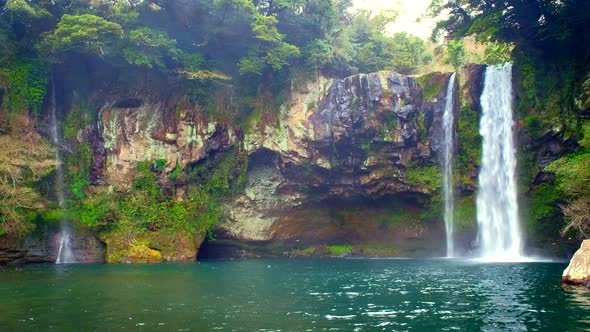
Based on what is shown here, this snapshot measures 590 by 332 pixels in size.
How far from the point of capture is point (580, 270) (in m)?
14.4

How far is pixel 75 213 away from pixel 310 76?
52.0ft

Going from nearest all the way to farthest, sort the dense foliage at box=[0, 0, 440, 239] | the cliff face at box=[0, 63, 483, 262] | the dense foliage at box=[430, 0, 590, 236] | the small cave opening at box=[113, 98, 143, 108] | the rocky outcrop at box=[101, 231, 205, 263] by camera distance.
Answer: the dense foliage at box=[430, 0, 590, 236] < the rocky outcrop at box=[101, 231, 205, 263] < the dense foliage at box=[0, 0, 440, 239] < the cliff face at box=[0, 63, 483, 262] < the small cave opening at box=[113, 98, 143, 108]

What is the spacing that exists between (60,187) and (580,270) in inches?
1063

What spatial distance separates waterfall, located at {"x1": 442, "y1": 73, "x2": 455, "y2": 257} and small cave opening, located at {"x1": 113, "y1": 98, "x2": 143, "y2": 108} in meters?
18.3

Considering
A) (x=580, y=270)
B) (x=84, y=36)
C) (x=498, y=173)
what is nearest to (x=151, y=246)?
(x=84, y=36)

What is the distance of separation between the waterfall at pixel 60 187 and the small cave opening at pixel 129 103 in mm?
3672

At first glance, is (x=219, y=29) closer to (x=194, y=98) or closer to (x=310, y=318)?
(x=194, y=98)

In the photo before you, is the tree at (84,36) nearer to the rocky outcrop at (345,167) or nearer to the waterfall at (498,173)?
the rocky outcrop at (345,167)

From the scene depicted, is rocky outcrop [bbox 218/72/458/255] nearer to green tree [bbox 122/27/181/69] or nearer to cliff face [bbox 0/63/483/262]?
cliff face [bbox 0/63/483/262]

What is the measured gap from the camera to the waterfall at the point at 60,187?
28.7m

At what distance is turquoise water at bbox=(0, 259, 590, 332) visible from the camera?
33.7ft

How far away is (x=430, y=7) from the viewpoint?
95.2ft

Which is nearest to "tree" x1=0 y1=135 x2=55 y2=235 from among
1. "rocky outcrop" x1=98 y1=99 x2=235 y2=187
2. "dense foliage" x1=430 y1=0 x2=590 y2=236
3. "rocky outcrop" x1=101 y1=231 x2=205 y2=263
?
"rocky outcrop" x1=98 y1=99 x2=235 y2=187

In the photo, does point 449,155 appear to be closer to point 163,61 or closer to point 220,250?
point 220,250
